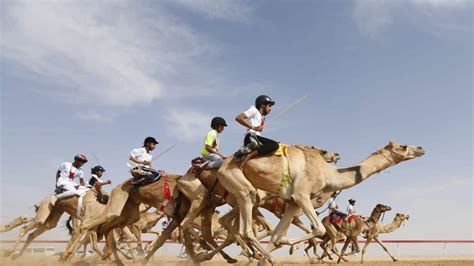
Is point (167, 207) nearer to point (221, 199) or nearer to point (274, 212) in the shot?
point (221, 199)

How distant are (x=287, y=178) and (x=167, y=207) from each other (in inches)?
127

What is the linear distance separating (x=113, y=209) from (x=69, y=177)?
434 centimetres

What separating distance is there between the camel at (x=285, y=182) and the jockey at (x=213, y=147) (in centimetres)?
81

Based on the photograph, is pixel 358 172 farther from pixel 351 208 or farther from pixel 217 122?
pixel 351 208

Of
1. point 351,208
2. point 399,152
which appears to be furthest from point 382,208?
point 399,152

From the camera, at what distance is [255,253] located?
37.7 ft

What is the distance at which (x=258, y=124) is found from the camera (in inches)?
398

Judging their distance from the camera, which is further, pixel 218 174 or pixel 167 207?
pixel 167 207

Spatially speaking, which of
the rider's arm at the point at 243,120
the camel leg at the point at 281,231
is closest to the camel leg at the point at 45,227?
the rider's arm at the point at 243,120

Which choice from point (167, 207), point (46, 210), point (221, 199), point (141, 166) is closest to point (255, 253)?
point (221, 199)

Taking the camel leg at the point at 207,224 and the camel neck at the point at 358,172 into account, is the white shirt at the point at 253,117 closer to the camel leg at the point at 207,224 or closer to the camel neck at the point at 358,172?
the camel neck at the point at 358,172

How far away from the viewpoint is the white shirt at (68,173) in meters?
15.0

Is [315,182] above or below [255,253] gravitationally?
above

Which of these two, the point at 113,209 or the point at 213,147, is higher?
the point at 213,147
